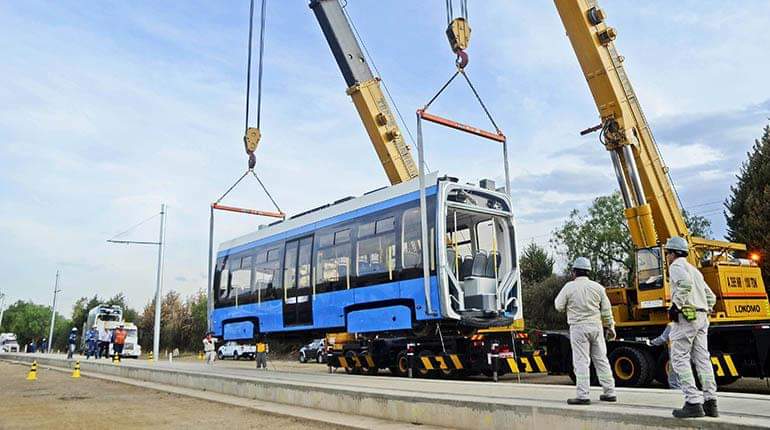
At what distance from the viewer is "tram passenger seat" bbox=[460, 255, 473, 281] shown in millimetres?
10984

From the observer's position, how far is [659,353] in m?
10.5

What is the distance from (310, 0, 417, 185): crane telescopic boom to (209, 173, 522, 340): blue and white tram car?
3.05 m

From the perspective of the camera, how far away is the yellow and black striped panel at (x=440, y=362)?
38.8 ft

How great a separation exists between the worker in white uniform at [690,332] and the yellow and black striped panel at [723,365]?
17.7 feet

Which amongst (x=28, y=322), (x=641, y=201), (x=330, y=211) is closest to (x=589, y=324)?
(x=641, y=201)

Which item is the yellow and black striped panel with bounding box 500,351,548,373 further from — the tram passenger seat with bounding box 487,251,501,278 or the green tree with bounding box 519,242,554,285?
the green tree with bounding box 519,242,554,285

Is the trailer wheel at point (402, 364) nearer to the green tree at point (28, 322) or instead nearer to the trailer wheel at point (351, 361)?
the trailer wheel at point (351, 361)

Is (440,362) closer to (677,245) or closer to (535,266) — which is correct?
(677,245)

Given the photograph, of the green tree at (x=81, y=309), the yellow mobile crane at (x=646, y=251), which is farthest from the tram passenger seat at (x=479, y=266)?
the green tree at (x=81, y=309)

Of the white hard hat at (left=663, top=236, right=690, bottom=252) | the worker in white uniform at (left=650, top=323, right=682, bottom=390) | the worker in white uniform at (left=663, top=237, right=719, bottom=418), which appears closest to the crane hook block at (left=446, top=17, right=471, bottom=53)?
the worker in white uniform at (left=650, top=323, right=682, bottom=390)

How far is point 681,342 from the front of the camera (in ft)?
16.4

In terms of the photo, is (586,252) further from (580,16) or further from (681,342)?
(681,342)

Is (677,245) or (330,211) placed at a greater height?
(330,211)

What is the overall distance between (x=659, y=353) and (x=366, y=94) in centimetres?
921
